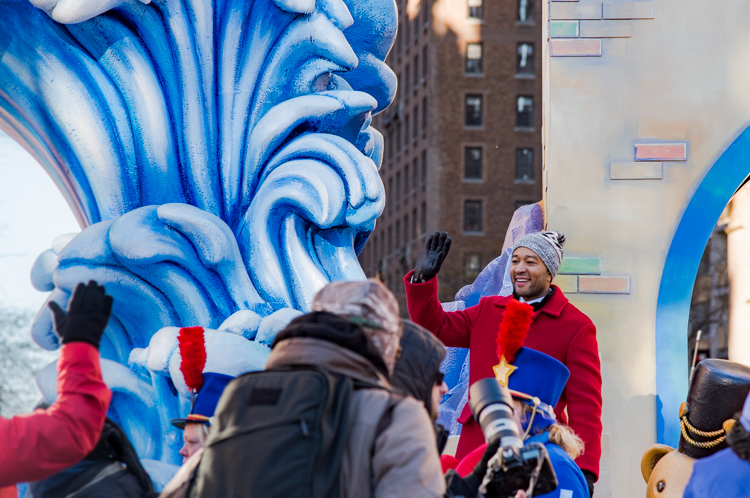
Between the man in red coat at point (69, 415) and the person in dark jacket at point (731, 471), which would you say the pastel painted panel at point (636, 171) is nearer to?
the person in dark jacket at point (731, 471)

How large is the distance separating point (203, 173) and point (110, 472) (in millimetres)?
2051

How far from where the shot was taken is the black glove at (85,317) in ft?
7.01

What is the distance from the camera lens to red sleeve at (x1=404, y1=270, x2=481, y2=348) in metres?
3.54

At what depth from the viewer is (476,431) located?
3.22 m

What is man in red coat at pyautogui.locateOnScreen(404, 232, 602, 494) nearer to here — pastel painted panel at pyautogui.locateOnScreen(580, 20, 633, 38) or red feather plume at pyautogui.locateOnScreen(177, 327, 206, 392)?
red feather plume at pyautogui.locateOnScreen(177, 327, 206, 392)

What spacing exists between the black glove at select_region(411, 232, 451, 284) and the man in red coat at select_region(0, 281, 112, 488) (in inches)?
62.1

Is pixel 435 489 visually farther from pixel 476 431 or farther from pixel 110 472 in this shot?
pixel 476 431

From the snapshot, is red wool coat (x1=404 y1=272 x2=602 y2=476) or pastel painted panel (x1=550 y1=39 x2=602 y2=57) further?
pastel painted panel (x1=550 y1=39 x2=602 y2=57)

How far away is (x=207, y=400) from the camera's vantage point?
107 inches

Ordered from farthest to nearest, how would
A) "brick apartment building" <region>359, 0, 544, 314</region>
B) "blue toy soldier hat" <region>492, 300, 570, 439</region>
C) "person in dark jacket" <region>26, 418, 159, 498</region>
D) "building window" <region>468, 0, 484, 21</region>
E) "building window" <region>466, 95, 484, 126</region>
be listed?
1. "building window" <region>468, 0, 484, 21</region>
2. "building window" <region>466, 95, 484, 126</region>
3. "brick apartment building" <region>359, 0, 544, 314</region>
4. "blue toy soldier hat" <region>492, 300, 570, 439</region>
5. "person in dark jacket" <region>26, 418, 159, 498</region>

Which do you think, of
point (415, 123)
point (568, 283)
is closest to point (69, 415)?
point (568, 283)

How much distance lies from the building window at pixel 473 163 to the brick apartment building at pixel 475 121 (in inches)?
1.6

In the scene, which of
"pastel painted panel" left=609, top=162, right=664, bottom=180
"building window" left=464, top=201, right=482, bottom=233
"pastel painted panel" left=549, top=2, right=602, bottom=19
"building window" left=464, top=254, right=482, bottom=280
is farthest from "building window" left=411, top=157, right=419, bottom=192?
"pastel painted panel" left=609, top=162, right=664, bottom=180

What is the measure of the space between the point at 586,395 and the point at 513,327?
0.68 meters
